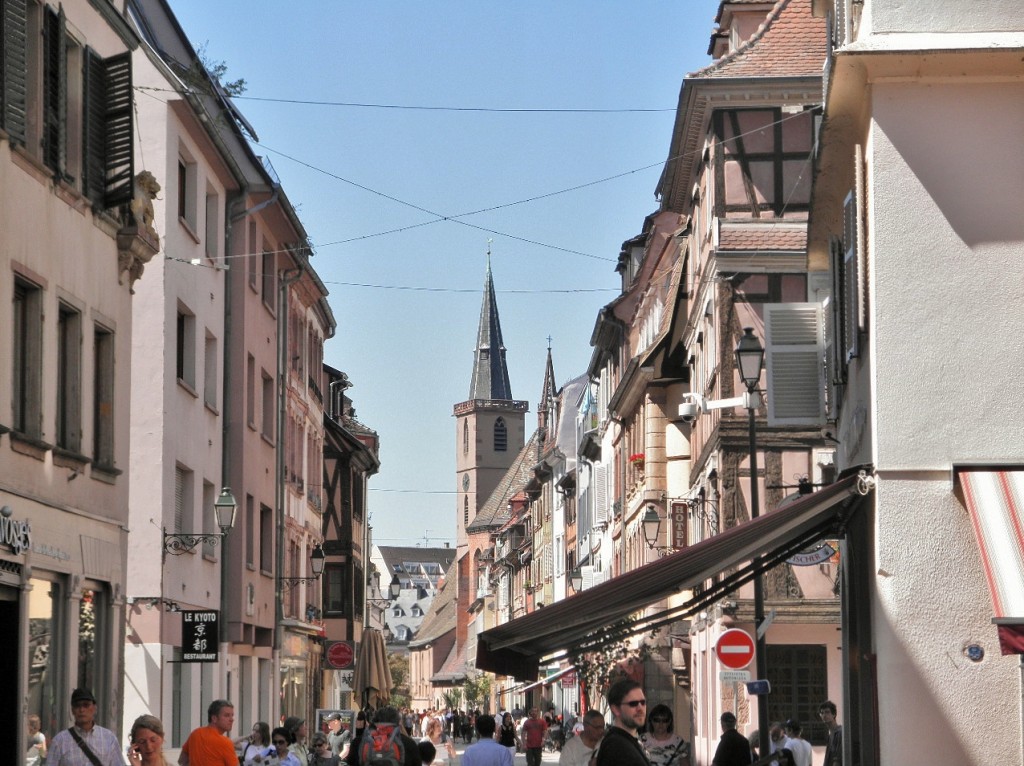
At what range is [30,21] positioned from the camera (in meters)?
18.2

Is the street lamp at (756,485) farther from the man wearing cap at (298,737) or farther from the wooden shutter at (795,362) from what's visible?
the man wearing cap at (298,737)

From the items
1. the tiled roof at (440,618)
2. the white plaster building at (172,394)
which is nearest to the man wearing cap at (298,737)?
the white plaster building at (172,394)

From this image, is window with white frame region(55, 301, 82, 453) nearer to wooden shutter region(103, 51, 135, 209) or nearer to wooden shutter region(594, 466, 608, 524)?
wooden shutter region(103, 51, 135, 209)

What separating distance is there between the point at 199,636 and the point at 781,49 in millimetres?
16395

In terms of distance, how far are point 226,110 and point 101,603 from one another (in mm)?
13138

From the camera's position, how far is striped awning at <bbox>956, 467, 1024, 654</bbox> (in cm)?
1034

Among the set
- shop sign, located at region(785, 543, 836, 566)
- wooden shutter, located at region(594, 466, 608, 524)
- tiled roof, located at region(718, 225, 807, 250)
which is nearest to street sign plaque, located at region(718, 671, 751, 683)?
shop sign, located at region(785, 543, 836, 566)

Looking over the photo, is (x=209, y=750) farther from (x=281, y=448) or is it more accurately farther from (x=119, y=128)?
(x=281, y=448)

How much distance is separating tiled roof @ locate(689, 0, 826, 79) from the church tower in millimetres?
151759

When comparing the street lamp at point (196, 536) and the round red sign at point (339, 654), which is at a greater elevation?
the street lamp at point (196, 536)

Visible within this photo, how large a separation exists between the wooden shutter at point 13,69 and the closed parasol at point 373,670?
13837mm

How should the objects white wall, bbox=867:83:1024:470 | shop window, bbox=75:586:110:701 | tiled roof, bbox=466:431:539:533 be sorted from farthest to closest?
tiled roof, bbox=466:431:539:533, shop window, bbox=75:586:110:701, white wall, bbox=867:83:1024:470

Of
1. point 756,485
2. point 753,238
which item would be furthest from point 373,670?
point 753,238

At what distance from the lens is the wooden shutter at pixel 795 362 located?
18.3 m
